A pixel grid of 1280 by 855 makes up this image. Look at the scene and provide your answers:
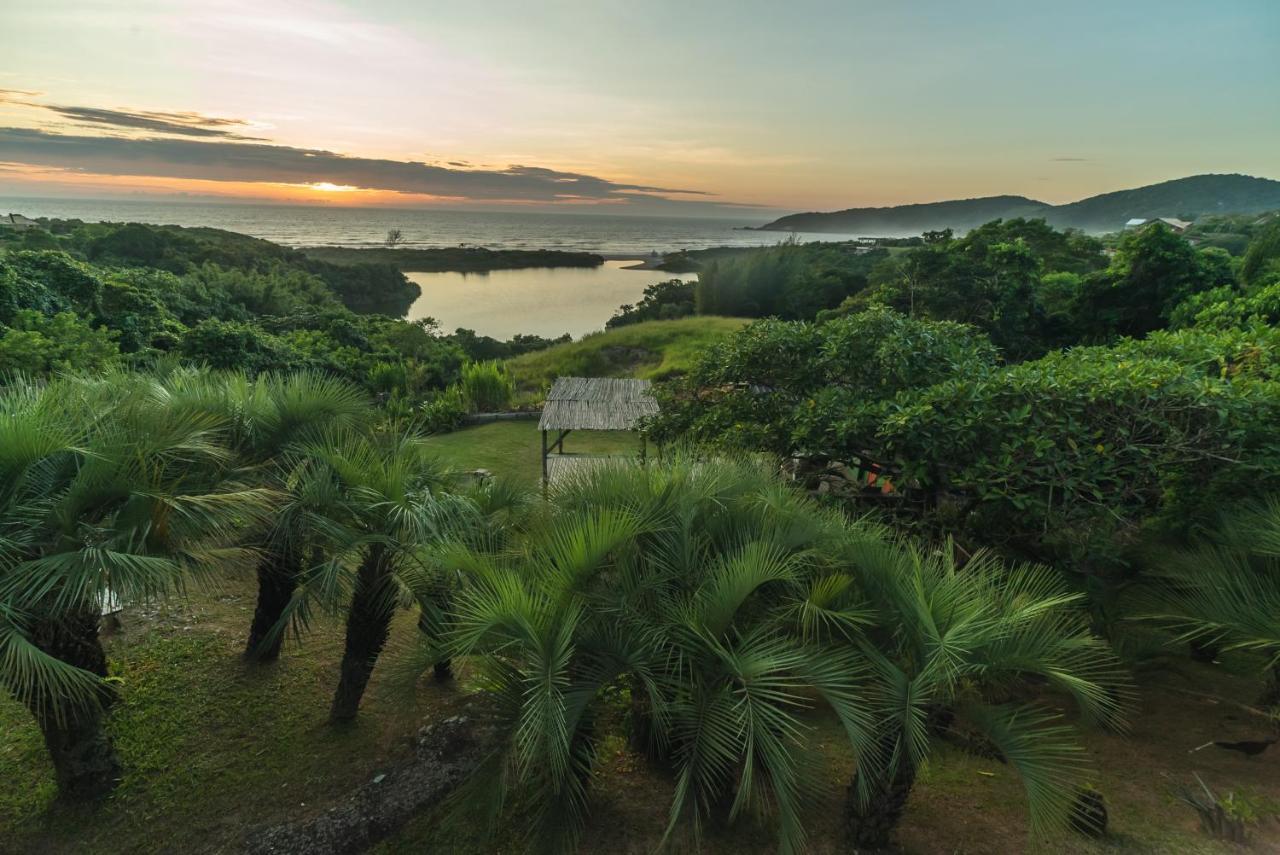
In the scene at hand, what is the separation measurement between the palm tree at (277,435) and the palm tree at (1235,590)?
524 centimetres

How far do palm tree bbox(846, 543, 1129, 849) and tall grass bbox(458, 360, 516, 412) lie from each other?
48.9 feet

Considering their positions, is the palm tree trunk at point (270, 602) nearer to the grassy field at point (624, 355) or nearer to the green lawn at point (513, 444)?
the green lawn at point (513, 444)

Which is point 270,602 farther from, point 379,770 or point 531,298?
point 531,298

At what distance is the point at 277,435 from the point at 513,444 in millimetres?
10197

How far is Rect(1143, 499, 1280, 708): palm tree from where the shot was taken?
350 centimetres

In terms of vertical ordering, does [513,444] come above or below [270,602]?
below

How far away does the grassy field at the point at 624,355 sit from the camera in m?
21.9

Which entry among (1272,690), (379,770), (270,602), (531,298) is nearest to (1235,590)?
(1272,690)

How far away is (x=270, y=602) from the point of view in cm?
481

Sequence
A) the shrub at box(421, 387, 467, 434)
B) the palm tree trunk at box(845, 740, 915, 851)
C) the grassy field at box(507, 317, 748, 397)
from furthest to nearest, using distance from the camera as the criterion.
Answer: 1. the grassy field at box(507, 317, 748, 397)
2. the shrub at box(421, 387, 467, 434)
3. the palm tree trunk at box(845, 740, 915, 851)

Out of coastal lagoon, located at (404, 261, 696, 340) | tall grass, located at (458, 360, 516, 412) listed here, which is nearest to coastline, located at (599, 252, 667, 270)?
coastal lagoon, located at (404, 261, 696, 340)

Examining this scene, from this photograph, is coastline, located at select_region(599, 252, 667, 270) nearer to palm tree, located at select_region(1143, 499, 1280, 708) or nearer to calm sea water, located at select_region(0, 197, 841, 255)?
calm sea water, located at select_region(0, 197, 841, 255)

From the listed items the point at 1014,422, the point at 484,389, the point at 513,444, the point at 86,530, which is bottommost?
the point at 513,444

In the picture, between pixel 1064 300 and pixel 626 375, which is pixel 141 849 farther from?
pixel 626 375
